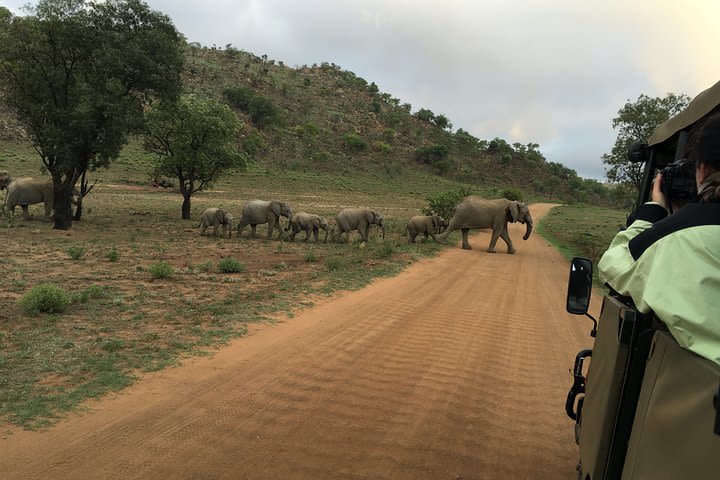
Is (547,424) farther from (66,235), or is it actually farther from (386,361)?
(66,235)

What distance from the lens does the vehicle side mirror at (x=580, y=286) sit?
2775 millimetres

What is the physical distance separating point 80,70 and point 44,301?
12807 millimetres

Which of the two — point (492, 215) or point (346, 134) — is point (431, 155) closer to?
point (346, 134)

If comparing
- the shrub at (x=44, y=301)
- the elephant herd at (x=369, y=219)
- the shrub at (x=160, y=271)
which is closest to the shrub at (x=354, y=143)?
the elephant herd at (x=369, y=219)

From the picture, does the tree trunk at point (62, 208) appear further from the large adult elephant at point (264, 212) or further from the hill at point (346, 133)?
the hill at point (346, 133)

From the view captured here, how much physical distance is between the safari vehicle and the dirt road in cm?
173

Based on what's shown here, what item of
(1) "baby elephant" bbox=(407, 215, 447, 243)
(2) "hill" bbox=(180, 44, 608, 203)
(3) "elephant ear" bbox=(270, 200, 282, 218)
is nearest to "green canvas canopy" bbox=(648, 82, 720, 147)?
(1) "baby elephant" bbox=(407, 215, 447, 243)

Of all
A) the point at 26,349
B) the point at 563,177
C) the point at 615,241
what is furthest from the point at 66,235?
the point at 563,177

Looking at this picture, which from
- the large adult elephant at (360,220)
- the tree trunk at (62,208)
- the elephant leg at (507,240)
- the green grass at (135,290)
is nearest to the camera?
the green grass at (135,290)

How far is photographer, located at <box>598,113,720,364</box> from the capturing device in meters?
1.43

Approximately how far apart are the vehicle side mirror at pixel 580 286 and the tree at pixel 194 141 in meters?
21.9

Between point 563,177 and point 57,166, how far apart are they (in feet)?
289

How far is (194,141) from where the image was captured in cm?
2295

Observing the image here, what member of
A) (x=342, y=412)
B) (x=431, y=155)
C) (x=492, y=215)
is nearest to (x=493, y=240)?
(x=492, y=215)
